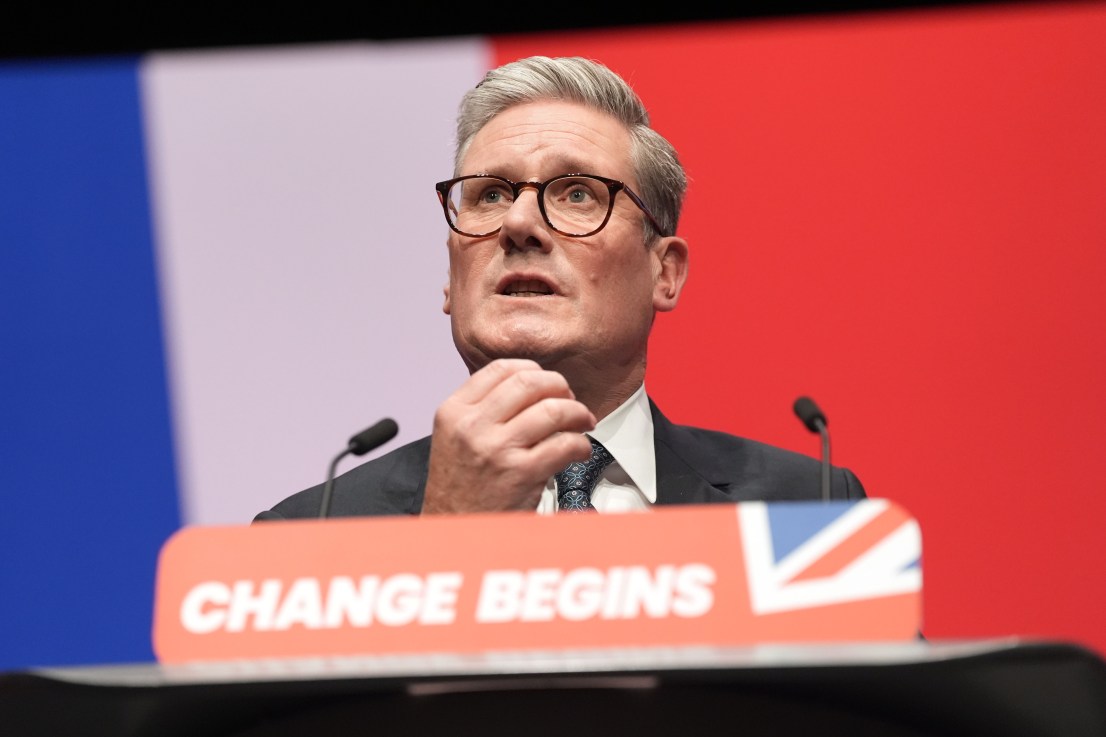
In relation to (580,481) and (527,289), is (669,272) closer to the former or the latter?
(527,289)

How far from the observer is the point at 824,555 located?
77 centimetres

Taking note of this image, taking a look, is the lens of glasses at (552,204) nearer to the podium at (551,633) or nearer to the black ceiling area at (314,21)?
the black ceiling area at (314,21)

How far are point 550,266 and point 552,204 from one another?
121mm

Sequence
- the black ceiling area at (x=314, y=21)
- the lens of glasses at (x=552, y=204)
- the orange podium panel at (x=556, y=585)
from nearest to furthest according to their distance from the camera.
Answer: the orange podium panel at (x=556, y=585)
the lens of glasses at (x=552, y=204)
the black ceiling area at (x=314, y=21)

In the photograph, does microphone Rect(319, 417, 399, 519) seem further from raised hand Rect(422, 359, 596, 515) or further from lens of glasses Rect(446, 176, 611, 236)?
lens of glasses Rect(446, 176, 611, 236)

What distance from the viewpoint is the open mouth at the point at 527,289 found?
1.75m

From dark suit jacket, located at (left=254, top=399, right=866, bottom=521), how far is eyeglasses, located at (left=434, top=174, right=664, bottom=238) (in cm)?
36

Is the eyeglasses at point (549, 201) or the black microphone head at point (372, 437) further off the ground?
the eyeglasses at point (549, 201)

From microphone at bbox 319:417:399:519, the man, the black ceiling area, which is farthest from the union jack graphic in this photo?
the black ceiling area

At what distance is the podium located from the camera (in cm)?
60

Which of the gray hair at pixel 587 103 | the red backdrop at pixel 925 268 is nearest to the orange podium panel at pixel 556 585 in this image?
the gray hair at pixel 587 103

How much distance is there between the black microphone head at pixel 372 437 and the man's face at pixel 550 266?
0.94 feet

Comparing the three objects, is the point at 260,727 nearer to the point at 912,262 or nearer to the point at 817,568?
the point at 817,568

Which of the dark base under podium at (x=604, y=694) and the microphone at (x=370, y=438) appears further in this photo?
the microphone at (x=370, y=438)
